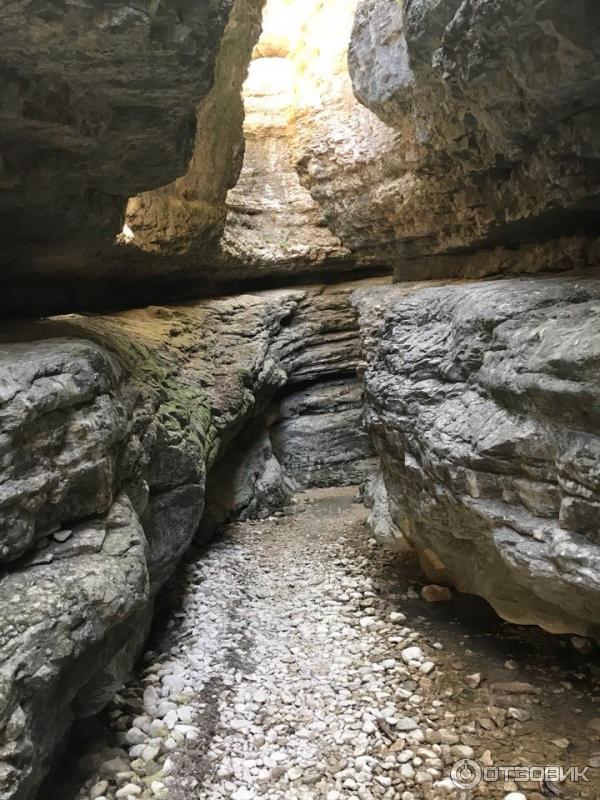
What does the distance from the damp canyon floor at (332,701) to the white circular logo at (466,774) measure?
69 mm

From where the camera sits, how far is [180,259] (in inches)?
467

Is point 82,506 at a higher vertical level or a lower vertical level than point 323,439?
higher

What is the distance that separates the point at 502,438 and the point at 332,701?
3.39 m

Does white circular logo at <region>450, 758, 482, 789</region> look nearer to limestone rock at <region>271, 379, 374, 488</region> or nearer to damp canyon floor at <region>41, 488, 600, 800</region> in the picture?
damp canyon floor at <region>41, 488, 600, 800</region>

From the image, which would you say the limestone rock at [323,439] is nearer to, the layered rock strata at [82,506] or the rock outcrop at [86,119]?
the layered rock strata at [82,506]

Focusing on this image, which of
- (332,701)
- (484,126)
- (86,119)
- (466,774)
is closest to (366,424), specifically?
(332,701)

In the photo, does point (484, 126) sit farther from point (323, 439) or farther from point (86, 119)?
point (323, 439)

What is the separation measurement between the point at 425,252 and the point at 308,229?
597 centimetres

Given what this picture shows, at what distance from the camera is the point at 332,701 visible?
6465 millimetres

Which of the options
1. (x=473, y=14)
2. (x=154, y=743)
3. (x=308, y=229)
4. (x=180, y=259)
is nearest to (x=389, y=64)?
(x=473, y=14)

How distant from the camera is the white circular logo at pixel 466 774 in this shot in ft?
16.8

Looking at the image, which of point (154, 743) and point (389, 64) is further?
point (389, 64)

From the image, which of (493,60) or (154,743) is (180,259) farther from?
(154,743)

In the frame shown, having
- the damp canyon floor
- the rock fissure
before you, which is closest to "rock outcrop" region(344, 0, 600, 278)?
the rock fissure
